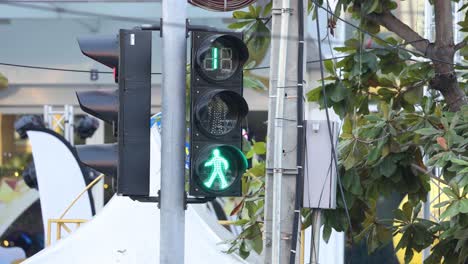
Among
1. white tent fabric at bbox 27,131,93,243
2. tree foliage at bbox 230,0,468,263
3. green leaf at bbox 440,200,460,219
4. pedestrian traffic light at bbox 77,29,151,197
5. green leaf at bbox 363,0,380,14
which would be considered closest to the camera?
pedestrian traffic light at bbox 77,29,151,197

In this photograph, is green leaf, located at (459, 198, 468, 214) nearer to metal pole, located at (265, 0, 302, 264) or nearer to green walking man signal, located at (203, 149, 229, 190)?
metal pole, located at (265, 0, 302, 264)

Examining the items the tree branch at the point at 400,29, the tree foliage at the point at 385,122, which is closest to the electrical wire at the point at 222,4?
the tree foliage at the point at 385,122

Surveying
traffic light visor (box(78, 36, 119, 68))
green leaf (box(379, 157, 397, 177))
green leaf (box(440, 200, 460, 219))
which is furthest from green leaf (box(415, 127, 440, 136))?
traffic light visor (box(78, 36, 119, 68))

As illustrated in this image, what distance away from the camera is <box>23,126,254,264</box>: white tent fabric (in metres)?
9.96

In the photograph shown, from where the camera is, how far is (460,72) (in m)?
9.01

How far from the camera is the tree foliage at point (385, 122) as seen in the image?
8.16 metres

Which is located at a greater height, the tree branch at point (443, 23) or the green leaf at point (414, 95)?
the tree branch at point (443, 23)

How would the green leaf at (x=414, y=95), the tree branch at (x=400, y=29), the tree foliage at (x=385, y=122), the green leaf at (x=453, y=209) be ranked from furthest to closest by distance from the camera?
the green leaf at (x=414, y=95)
the tree branch at (x=400, y=29)
the tree foliage at (x=385, y=122)
the green leaf at (x=453, y=209)

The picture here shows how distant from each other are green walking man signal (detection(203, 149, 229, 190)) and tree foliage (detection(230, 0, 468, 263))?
82.3 inches

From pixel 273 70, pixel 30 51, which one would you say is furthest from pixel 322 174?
pixel 30 51

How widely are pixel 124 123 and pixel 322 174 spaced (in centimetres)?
165

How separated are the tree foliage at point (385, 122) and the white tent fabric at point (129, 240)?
1200 mm

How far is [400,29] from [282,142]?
8.73 feet

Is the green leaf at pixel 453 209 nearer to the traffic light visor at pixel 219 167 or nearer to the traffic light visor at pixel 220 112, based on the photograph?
the traffic light visor at pixel 219 167
